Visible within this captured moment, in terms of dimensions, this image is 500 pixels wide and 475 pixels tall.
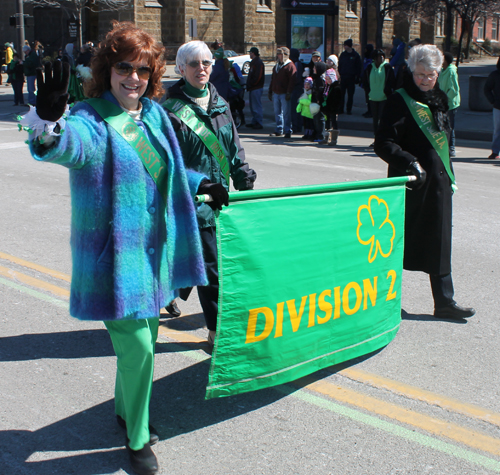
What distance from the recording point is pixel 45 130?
2.46 metres

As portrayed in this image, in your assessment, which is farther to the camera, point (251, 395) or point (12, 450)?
point (251, 395)

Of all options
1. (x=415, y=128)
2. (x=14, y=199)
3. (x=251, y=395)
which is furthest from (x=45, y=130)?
(x=14, y=199)

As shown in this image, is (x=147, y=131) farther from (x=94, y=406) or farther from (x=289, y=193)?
(x=94, y=406)

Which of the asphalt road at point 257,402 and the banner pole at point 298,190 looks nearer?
the asphalt road at point 257,402

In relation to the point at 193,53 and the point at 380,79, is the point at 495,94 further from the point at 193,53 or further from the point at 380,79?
the point at 193,53

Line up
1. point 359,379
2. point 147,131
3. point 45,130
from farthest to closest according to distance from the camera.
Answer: point 359,379 < point 147,131 < point 45,130

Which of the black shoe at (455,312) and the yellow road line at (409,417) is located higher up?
the black shoe at (455,312)

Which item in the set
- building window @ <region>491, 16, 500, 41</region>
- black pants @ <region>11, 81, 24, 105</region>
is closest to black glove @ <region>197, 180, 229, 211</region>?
black pants @ <region>11, 81, 24, 105</region>

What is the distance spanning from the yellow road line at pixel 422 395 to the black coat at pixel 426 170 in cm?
120

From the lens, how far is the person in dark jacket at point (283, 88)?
14711 mm

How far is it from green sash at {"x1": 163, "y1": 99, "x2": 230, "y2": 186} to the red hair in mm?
933

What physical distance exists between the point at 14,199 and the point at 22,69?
1400 cm

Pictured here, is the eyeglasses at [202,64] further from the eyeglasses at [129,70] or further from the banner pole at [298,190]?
the eyeglasses at [129,70]

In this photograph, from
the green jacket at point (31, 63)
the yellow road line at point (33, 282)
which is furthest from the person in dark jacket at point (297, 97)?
the yellow road line at point (33, 282)
